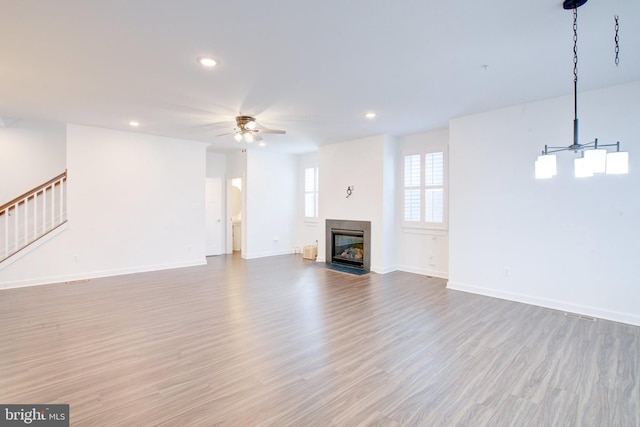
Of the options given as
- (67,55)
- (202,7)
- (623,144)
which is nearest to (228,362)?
(202,7)

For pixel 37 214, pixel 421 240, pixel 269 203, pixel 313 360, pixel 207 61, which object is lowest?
pixel 313 360

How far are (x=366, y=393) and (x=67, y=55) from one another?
13.2 ft

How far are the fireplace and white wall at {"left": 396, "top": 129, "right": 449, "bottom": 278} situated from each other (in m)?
0.69

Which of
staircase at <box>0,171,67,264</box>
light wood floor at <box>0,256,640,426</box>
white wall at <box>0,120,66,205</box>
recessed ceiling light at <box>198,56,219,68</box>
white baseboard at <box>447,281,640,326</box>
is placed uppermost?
recessed ceiling light at <box>198,56,219,68</box>

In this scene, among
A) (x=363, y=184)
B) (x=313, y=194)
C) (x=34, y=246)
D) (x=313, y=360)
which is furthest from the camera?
(x=313, y=194)

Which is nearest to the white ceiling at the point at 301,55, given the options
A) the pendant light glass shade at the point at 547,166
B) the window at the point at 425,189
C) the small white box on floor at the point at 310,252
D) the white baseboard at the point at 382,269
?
the pendant light glass shade at the point at 547,166

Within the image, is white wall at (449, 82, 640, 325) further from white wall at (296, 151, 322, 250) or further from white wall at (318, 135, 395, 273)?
white wall at (296, 151, 322, 250)

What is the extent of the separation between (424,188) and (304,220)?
3752 mm

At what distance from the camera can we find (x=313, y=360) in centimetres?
280

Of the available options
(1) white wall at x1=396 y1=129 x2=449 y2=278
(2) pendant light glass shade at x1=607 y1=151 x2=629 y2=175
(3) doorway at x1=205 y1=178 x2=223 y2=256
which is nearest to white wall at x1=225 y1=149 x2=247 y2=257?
(3) doorway at x1=205 y1=178 x2=223 y2=256

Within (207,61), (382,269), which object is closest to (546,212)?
(382,269)

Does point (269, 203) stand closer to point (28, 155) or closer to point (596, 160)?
point (28, 155)

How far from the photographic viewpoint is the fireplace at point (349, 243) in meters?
6.66

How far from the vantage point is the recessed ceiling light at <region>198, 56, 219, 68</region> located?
305 centimetres
